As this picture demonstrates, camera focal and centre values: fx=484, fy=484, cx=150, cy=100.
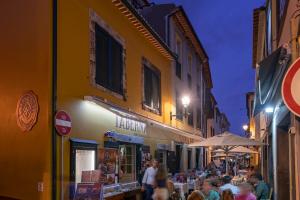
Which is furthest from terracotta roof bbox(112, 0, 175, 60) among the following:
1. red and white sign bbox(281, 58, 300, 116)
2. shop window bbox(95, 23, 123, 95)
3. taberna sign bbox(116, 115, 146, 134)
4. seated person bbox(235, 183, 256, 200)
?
red and white sign bbox(281, 58, 300, 116)

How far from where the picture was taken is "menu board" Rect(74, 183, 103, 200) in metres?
10.0

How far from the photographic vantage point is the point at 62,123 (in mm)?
10188

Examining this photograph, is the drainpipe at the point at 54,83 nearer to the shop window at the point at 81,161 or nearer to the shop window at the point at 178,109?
the shop window at the point at 81,161

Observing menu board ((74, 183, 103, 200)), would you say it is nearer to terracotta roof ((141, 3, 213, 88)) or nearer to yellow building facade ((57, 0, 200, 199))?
yellow building facade ((57, 0, 200, 199))

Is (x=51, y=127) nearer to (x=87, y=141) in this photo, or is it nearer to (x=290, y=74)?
(x=87, y=141)

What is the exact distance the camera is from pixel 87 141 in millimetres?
11688

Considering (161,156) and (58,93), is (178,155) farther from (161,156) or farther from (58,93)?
(58,93)

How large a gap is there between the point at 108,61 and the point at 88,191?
4.84 metres

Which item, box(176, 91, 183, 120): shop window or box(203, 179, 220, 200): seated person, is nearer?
box(203, 179, 220, 200): seated person

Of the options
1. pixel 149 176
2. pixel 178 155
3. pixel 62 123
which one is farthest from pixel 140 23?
pixel 178 155

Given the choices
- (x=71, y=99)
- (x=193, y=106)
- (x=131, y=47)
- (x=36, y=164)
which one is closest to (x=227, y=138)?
(x=131, y=47)

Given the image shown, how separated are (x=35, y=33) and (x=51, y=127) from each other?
82.1 inches

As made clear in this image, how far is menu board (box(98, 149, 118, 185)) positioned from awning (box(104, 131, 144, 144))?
0.40 m

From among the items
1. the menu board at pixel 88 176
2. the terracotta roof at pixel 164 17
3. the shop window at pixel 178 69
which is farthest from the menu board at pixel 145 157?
the shop window at pixel 178 69
